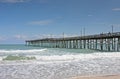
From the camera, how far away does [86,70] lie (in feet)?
54.3

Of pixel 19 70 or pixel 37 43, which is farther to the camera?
pixel 37 43

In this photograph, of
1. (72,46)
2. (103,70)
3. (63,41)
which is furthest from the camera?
(63,41)

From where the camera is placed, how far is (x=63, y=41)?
84500mm

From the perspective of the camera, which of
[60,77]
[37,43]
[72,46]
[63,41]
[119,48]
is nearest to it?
[60,77]

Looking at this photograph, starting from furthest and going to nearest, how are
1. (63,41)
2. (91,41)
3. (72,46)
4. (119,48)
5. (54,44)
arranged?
(54,44) < (63,41) < (72,46) < (91,41) < (119,48)

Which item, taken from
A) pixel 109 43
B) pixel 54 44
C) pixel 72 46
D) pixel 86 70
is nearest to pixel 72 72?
pixel 86 70

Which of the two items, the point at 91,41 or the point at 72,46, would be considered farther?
the point at 72,46

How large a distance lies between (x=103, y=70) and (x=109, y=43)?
132 ft

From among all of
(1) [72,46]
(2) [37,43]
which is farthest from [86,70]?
(2) [37,43]

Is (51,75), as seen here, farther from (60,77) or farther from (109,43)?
(109,43)

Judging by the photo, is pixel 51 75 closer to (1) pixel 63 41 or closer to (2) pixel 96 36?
(2) pixel 96 36

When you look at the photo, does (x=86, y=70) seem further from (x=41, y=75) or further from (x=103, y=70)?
(x=41, y=75)

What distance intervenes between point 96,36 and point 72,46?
22638mm

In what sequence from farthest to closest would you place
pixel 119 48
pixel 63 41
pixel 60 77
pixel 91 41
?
pixel 63 41 → pixel 91 41 → pixel 119 48 → pixel 60 77
